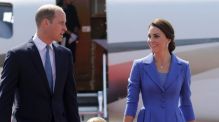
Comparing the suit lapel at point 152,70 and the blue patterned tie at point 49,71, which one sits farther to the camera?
the suit lapel at point 152,70

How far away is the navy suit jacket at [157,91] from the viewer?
4.22m

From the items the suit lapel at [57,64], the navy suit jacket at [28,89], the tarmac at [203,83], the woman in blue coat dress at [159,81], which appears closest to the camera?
the navy suit jacket at [28,89]

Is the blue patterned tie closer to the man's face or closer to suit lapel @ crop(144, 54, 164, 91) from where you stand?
the man's face

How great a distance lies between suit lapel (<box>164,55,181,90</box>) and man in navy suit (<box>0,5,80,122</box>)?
2.51 ft

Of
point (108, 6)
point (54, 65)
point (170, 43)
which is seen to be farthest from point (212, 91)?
point (54, 65)

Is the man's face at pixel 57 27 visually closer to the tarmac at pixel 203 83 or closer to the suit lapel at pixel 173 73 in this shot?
the suit lapel at pixel 173 73

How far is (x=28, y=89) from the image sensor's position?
12.8 ft

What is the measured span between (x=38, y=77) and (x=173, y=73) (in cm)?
104

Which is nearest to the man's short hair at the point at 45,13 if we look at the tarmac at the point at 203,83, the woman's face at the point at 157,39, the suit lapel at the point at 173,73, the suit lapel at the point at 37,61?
the suit lapel at the point at 37,61

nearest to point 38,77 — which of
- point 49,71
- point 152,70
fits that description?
point 49,71

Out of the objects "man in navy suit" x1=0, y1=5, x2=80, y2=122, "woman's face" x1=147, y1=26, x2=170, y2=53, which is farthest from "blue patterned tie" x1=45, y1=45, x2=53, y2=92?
"woman's face" x1=147, y1=26, x2=170, y2=53

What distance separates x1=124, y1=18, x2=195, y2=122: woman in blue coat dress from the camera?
4.22 m

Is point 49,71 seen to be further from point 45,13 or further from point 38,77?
point 45,13

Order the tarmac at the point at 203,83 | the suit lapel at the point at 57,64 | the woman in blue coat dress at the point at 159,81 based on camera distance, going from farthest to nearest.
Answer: the tarmac at the point at 203,83, the woman in blue coat dress at the point at 159,81, the suit lapel at the point at 57,64
